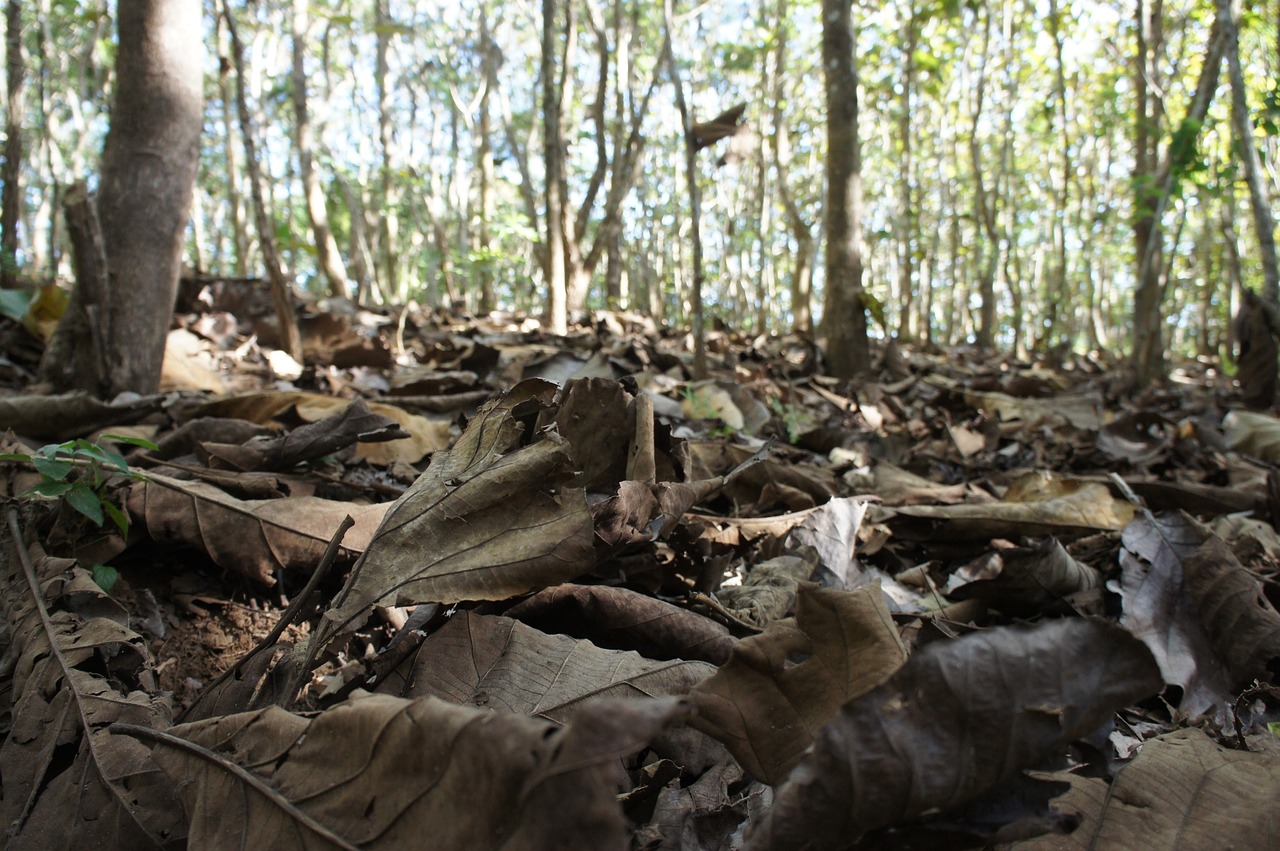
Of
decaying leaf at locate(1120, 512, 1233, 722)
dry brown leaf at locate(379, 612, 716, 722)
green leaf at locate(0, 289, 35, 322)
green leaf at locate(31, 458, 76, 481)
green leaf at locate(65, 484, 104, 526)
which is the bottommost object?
decaying leaf at locate(1120, 512, 1233, 722)

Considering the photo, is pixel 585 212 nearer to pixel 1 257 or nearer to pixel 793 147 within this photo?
pixel 1 257

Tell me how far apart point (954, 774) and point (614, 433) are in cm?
95

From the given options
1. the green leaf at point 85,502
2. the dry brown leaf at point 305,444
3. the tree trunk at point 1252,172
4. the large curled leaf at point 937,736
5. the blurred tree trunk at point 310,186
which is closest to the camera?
the large curled leaf at point 937,736

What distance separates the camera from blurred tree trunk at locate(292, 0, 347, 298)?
8734 mm

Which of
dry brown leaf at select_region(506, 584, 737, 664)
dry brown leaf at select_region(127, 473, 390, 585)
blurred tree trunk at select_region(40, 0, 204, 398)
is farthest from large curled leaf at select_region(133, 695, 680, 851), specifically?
blurred tree trunk at select_region(40, 0, 204, 398)

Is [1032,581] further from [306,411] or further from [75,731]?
[306,411]

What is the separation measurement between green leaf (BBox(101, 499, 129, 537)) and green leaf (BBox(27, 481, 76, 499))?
63mm

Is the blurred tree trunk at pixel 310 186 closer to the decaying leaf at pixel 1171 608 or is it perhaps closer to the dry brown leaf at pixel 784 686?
the decaying leaf at pixel 1171 608

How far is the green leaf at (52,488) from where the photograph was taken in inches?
52.7

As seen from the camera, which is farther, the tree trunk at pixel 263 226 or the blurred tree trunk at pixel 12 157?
the blurred tree trunk at pixel 12 157

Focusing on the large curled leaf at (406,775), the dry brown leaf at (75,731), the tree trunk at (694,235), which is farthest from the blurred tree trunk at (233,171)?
the large curled leaf at (406,775)

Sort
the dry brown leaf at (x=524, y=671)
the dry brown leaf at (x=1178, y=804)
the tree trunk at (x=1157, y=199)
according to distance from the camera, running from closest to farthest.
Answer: the dry brown leaf at (x=1178, y=804) < the dry brown leaf at (x=524, y=671) < the tree trunk at (x=1157, y=199)

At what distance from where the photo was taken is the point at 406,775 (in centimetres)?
65

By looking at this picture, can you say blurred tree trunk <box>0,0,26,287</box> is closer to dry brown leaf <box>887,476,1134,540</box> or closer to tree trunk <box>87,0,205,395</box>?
tree trunk <box>87,0,205,395</box>
